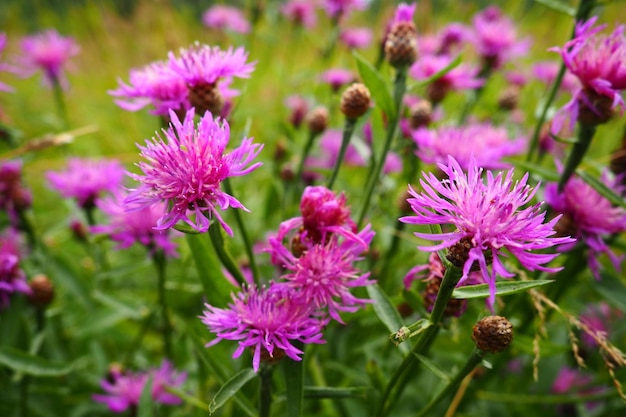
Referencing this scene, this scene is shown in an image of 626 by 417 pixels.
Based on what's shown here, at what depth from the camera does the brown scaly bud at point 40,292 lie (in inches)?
49.4

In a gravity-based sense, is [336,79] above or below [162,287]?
above

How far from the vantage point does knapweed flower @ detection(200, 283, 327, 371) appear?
83 centimetres

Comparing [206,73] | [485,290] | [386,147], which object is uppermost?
[206,73]

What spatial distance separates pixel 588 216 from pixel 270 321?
77cm

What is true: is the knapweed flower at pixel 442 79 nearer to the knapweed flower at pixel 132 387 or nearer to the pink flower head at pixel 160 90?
the pink flower head at pixel 160 90

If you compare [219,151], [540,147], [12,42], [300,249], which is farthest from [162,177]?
[12,42]

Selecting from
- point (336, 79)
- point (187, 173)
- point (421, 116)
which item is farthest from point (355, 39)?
point (187, 173)

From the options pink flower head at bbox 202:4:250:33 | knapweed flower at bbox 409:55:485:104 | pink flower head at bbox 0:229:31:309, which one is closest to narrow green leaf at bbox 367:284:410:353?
pink flower head at bbox 0:229:31:309

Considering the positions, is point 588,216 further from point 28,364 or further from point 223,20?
point 223,20

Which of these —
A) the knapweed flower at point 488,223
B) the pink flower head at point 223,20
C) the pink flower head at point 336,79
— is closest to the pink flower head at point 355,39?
the pink flower head at point 336,79

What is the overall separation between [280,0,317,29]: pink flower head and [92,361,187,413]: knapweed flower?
6.47 feet

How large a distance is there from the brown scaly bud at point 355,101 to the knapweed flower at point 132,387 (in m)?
0.79

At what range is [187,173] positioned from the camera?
0.80 meters

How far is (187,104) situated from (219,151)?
0.31 metres
